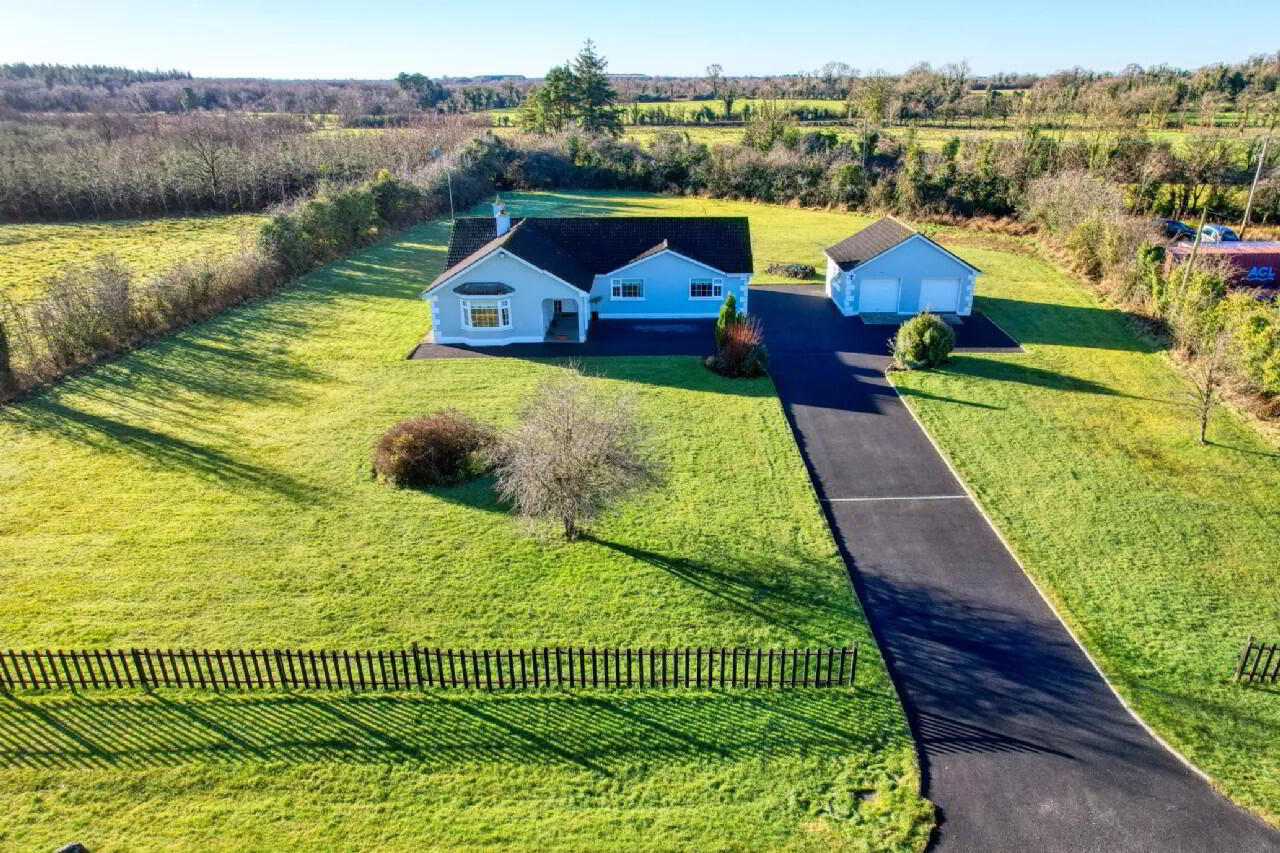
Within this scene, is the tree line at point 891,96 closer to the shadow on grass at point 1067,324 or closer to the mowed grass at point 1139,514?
the shadow on grass at point 1067,324

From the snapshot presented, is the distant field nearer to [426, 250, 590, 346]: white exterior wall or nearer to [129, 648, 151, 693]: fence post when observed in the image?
[426, 250, 590, 346]: white exterior wall

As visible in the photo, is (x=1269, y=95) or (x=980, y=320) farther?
(x=1269, y=95)

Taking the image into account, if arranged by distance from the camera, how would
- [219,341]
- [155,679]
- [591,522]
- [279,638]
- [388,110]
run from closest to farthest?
1. [155,679]
2. [279,638]
3. [591,522]
4. [219,341]
5. [388,110]

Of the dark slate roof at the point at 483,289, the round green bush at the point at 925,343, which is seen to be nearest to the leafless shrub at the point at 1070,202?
the round green bush at the point at 925,343

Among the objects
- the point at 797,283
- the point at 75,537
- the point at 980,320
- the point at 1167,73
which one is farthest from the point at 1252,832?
the point at 1167,73

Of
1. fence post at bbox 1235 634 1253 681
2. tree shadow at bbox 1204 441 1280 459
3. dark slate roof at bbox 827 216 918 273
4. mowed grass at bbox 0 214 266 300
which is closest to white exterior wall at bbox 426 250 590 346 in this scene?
dark slate roof at bbox 827 216 918 273

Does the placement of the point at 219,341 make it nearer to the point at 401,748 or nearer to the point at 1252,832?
the point at 401,748

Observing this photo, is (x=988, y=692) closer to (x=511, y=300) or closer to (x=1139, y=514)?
(x=1139, y=514)
